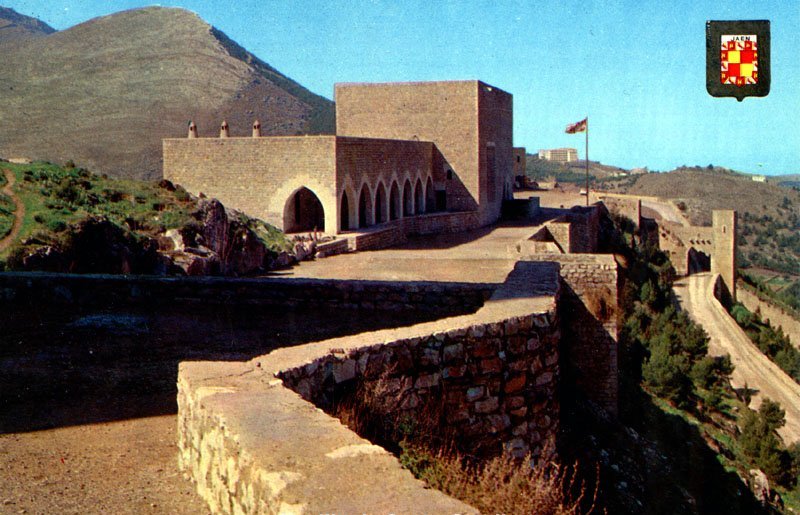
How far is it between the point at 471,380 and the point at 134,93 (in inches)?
2200

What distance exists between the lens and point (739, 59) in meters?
9.28

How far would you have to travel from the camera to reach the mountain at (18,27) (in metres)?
71.2

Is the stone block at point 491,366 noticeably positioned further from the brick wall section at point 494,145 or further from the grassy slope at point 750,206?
the grassy slope at point 750,206

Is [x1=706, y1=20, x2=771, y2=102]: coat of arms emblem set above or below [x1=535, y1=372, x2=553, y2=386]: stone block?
above

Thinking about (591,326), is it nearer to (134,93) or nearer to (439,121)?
(439,121)

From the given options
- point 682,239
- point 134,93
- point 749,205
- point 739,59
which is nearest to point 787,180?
point 749,205

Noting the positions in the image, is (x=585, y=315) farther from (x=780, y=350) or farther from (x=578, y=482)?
(x=780, y=350)

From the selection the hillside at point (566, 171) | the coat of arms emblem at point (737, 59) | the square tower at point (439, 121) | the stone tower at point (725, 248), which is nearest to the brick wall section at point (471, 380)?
the coat of arms emblem at point (737, 59)

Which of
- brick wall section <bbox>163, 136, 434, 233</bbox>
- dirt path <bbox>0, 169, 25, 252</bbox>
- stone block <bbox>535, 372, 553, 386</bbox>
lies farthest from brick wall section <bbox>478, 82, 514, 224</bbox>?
stone block <bbox>535, 372, 553, 386</bbox>

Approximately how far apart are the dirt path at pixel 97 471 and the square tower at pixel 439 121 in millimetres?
24922

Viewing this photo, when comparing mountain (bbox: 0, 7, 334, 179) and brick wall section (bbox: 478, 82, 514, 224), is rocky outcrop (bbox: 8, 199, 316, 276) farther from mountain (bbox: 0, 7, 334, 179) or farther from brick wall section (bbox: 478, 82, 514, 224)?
mountain (bbox: 0, 7, 334, 179)

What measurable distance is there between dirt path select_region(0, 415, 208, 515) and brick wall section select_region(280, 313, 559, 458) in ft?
2.92

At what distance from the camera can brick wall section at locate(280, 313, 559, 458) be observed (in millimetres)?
5090

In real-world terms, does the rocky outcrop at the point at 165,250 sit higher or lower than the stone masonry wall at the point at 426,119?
lower
